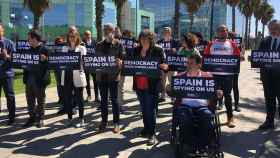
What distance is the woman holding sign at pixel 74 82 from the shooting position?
9.37 meters

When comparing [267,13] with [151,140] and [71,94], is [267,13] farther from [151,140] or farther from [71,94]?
[151,140]

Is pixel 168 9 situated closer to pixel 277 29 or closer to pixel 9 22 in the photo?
pixel 9 22

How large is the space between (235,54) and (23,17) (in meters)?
86.6

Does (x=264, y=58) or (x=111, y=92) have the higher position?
(x=264, y=58)

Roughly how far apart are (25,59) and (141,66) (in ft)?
7.52

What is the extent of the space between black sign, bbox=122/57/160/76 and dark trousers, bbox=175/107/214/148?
48.9 inches

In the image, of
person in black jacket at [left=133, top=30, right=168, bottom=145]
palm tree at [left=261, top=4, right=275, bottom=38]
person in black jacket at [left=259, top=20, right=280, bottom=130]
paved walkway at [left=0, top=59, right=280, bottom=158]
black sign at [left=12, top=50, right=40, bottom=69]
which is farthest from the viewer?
palm tree at [left=261, top=4, right=275, bottom=38]

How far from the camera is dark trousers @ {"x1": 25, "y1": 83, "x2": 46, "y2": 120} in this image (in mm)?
9305

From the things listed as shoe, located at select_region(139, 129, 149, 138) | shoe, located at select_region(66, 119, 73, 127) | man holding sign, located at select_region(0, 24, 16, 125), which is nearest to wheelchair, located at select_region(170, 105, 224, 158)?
shoe, located at select_region(139, 129, 149, 138)

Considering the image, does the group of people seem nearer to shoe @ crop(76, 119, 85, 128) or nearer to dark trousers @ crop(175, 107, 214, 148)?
shoe @ crop(76, 119, 85, 128)

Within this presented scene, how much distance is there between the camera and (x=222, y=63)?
948cm

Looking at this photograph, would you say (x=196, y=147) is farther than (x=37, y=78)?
No

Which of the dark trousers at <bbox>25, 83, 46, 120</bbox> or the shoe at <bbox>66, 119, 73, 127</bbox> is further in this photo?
the shoe at <bbox>66, 119, 73, 127</bbox>

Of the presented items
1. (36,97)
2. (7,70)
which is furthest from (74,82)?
(7,70)
